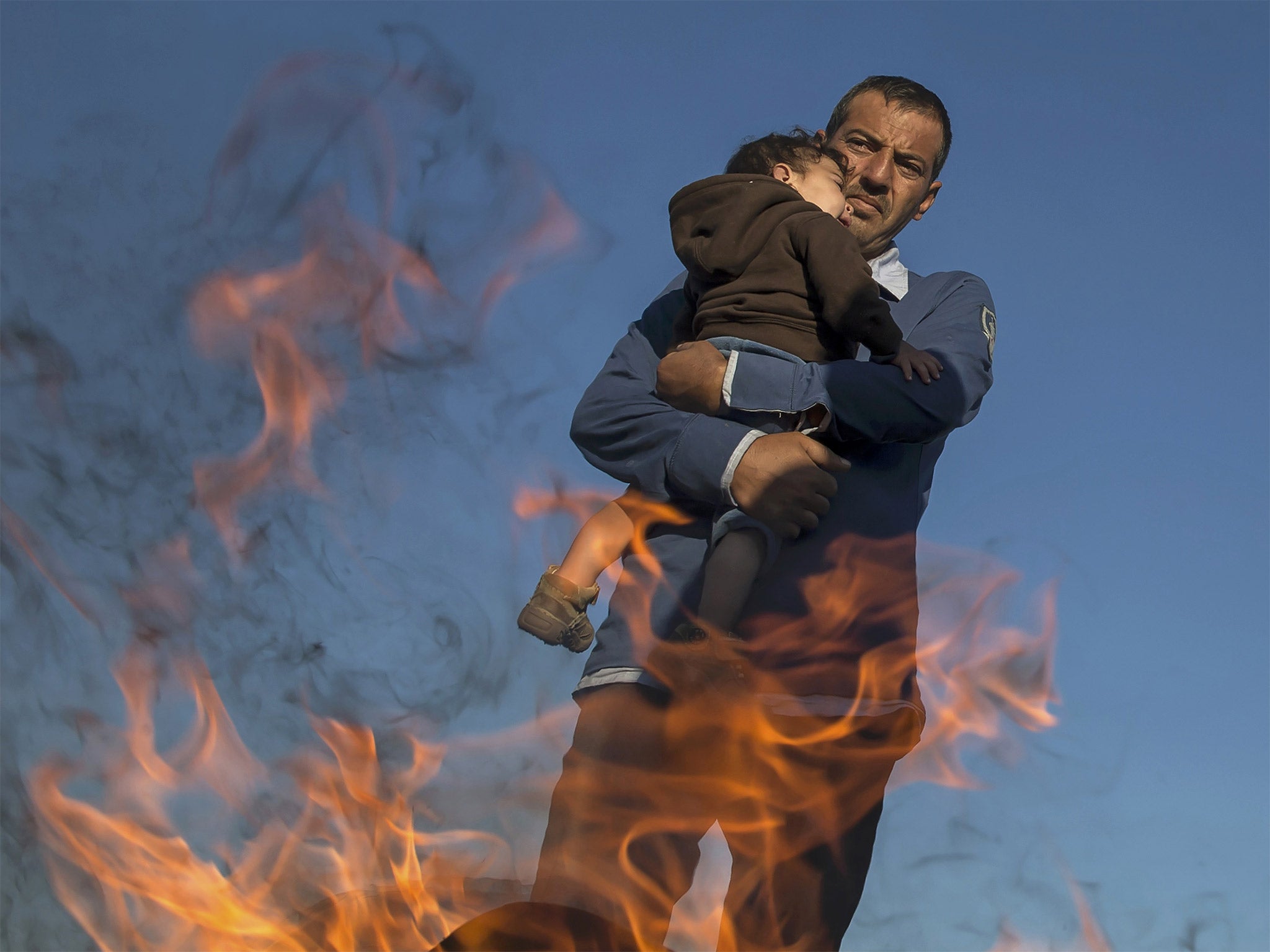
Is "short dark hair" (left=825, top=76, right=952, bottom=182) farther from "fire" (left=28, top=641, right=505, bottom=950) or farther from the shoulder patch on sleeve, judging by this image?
"fire" (left=28, top=641, right=505, bottom=950)

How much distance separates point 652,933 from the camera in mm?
2588

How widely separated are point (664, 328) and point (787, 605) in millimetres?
956

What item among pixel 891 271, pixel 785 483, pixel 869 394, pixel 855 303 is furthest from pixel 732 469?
pixel 891 271

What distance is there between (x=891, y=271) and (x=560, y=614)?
1.45m

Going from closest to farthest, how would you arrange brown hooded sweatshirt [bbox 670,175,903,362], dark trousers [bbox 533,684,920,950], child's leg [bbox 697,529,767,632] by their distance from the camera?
dark trousers [bbox 533,684,920,950] < child's leg [bbox 697,529,767,632] < brown hooded sweatshirt [bbox 670,175,903,362]

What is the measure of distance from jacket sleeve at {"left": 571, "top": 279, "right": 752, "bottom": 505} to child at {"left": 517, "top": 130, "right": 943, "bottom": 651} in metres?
0.12

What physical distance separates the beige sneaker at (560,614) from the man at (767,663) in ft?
0.48

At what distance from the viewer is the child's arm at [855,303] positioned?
9.11 ft

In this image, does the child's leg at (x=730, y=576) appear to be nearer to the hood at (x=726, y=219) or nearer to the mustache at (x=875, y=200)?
the hood at (x=726, y=219)

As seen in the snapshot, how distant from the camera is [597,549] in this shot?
2.97 m

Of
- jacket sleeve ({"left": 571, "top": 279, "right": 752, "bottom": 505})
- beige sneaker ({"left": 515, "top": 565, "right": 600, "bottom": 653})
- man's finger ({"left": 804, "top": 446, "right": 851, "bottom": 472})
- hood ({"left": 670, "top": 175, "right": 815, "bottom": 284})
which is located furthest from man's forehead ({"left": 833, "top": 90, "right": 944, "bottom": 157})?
beige sneaker ({"left": 515, "top": 565, "right": 600, "bottom": 653})

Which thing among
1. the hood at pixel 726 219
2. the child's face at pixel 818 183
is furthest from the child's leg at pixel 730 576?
the child's face at pixel 818 183

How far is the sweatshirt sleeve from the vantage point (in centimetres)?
278

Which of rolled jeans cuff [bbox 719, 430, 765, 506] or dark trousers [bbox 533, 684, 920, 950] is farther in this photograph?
rolled jeans cuff [bbox 719, 430, 765, 506]
